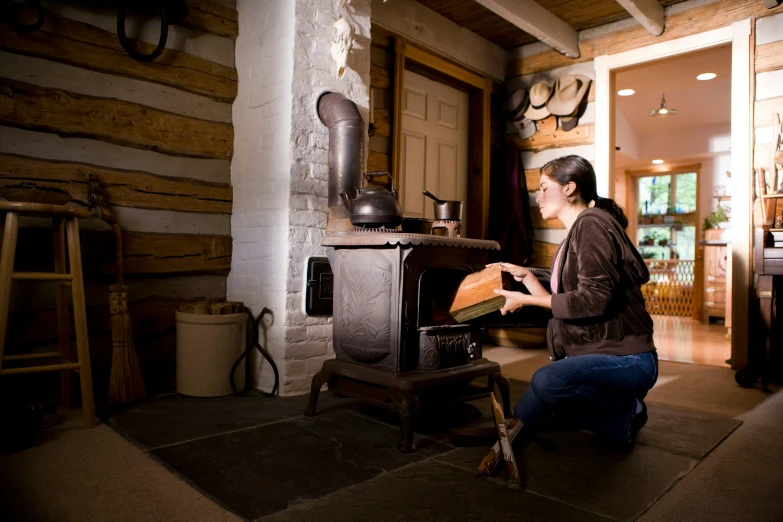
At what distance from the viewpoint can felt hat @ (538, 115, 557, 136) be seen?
4.94 meters

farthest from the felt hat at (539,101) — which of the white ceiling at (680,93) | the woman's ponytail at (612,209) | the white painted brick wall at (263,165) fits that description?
the woman's ponytail at (612,209)

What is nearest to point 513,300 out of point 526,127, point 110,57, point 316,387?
point 316,387

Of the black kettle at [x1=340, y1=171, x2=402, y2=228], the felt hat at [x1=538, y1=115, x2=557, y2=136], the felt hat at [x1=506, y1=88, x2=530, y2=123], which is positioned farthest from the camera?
the felt hat at [x1=506, y1=88, x2=530, y2=123]

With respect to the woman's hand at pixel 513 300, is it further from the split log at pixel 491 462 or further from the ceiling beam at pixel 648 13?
the ceiling beam at pixel 648 13

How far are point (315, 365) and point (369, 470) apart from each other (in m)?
1.19

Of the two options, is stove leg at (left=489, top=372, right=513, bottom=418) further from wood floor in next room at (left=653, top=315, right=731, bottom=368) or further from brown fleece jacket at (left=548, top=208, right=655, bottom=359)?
wood floor in next room at (left=653, top=315, right=731, bottom=368)

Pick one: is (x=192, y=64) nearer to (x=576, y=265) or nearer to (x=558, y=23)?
(x=576, y=265)

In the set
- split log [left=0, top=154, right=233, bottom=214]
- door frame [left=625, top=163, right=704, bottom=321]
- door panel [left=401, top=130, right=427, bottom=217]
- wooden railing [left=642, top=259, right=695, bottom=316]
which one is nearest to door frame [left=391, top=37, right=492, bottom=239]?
door panel [left=401, top=130, right=427, bottom=217]

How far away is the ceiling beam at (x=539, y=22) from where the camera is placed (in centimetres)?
405

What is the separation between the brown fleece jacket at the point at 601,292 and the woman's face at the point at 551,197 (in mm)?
124

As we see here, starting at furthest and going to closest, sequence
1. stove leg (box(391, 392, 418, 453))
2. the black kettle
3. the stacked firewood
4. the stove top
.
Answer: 1. the stacked firewood
2. the black kettle
3. the stove top
4. stove leg (box(391, 392, 418, 453))

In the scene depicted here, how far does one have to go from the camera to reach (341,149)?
9.73 ft

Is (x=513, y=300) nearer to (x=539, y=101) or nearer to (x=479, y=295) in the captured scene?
(x=479, y=295)

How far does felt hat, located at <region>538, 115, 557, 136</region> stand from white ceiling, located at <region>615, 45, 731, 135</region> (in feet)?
5.22
